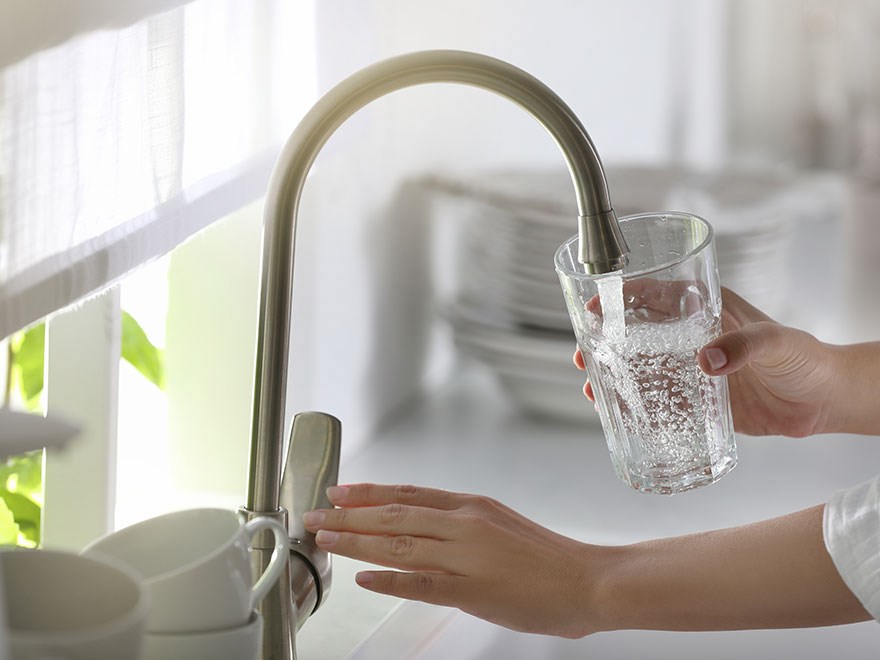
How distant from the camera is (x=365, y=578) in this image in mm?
794

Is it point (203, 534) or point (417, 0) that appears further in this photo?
point (417, 0)

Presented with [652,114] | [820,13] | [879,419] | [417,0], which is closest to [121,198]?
[879,419]

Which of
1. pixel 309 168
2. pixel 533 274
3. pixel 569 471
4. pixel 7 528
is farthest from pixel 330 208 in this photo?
pixel 309 168

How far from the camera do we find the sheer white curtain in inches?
28.0

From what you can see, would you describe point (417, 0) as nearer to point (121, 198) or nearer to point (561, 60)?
point (561, 60)

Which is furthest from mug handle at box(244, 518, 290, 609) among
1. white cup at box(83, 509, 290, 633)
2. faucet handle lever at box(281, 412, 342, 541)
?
faucet handle lever at box(281, 412, 342, 541)

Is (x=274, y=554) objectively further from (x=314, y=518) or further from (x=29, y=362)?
(x=29, y=362)

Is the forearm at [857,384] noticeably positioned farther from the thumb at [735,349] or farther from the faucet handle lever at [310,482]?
the faucet handle lever at [310,482]

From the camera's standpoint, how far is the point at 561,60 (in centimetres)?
195

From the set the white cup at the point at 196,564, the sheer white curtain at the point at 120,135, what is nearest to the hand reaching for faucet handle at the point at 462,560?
the white cup at the point at 196,564

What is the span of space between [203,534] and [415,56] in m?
0.28

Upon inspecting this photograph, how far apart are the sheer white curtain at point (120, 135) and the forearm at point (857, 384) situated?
484mm

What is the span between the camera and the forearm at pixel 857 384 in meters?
1.03

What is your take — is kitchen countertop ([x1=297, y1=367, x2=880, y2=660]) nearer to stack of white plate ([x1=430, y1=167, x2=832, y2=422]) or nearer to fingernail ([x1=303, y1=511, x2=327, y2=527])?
stack of white plate ([x1=430, y1=167, x2=832, y2=422])
